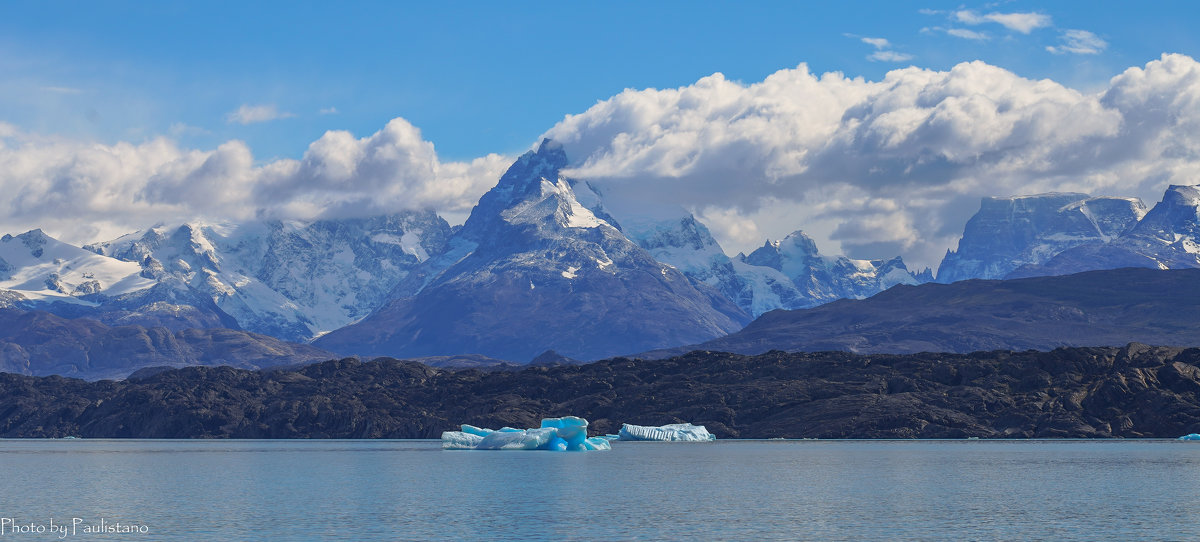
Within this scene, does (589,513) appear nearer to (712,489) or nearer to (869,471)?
(712,489)

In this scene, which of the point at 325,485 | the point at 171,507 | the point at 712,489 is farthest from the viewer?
the point at 325,485

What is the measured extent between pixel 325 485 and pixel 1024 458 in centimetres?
9944

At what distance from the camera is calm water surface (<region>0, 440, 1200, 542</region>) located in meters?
85.5

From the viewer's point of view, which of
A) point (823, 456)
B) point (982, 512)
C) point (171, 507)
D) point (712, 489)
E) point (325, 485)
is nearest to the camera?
point (982, 512)

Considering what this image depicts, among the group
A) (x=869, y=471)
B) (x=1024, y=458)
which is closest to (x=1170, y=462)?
(x=1024, y=458)

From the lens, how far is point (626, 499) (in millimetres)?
110375

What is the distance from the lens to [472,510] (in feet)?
331

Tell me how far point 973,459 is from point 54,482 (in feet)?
380

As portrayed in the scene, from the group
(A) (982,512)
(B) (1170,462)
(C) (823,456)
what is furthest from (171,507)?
(B) (1170,462)

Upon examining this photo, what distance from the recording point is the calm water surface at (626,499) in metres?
85.5

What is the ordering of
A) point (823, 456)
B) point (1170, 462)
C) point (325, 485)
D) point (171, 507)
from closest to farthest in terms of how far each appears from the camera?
point (171, 507)
point (325, 485)
point (1170, 462)
point (823, 456)

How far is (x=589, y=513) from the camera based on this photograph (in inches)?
3841

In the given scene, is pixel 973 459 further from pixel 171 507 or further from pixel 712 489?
pixel 171 507

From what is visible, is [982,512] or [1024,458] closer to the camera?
[982,512]
